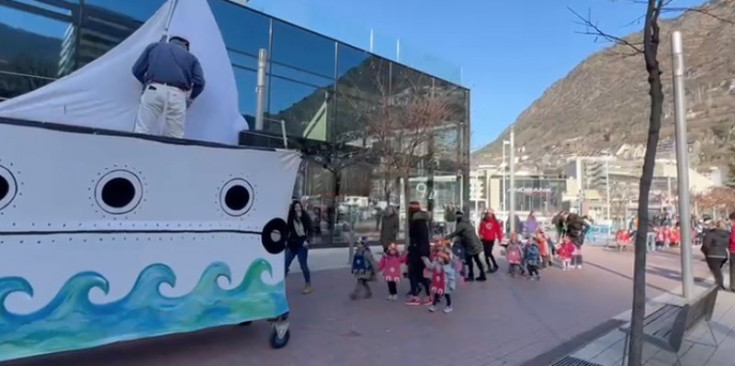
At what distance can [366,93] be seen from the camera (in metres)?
19.4

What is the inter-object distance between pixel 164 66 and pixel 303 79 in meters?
12.5

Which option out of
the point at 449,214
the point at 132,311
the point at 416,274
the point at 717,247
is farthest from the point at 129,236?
the point at 449,214

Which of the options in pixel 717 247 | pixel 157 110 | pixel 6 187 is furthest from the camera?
pixel 717 247

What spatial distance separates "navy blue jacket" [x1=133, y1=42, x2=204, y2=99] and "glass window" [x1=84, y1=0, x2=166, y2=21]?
370 inches

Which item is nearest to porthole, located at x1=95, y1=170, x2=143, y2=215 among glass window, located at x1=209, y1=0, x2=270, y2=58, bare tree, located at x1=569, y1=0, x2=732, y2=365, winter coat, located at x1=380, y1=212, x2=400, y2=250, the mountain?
bare tree, located at x1=569, y1=0, x2=732, y2=365

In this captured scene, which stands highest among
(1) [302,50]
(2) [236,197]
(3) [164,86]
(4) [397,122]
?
(1) [302,50]

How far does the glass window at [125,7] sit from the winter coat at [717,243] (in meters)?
14.5

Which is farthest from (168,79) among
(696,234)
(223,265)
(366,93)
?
(696,234)

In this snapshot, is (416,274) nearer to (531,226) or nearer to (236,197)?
(236,197)

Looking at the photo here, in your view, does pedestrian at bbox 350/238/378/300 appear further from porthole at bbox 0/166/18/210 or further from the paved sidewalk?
porthole at bbox 0/166/18/210

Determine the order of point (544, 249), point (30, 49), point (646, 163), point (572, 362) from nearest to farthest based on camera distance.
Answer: point (646, 163)
point (572, 362)
point (30, 49)
point (544, 249)

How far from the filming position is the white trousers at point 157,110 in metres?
5.01

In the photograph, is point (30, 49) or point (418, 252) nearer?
point (418, 252)

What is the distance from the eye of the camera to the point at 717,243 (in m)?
11.2
